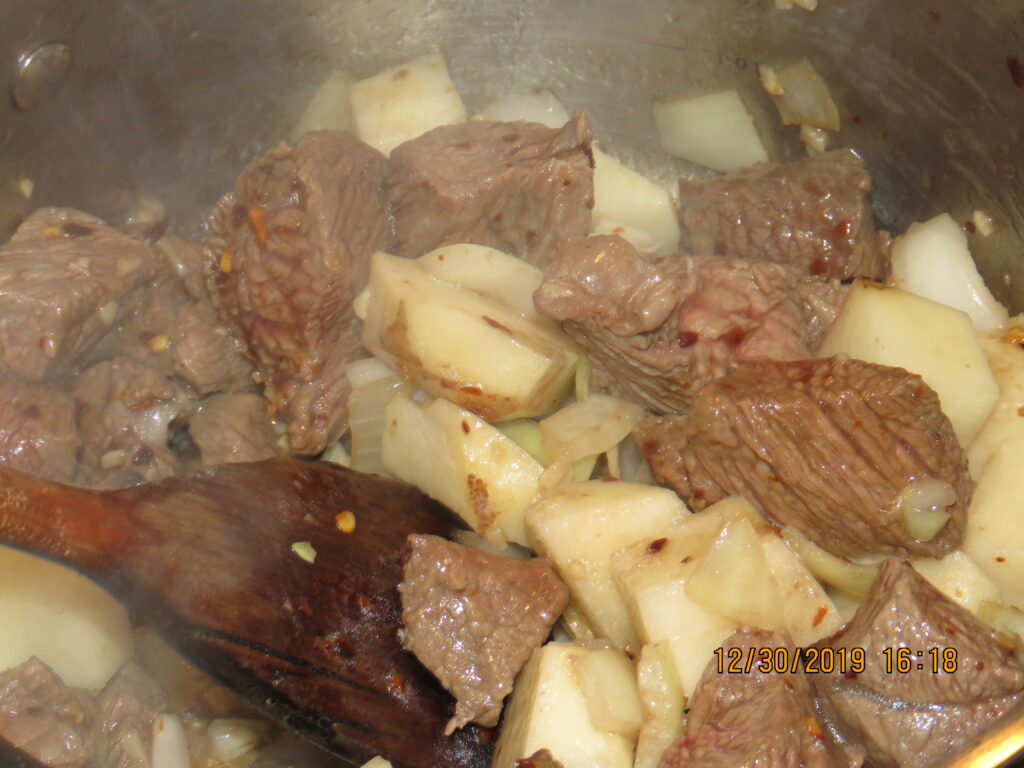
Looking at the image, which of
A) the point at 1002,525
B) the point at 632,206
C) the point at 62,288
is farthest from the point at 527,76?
the point at 1002,525

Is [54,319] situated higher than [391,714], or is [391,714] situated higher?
[54,319]

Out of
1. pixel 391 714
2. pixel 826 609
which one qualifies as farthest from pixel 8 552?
pixel 826 609

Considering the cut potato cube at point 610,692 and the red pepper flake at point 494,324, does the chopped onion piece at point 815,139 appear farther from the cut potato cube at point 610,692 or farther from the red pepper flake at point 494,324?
the cut potato cube at point 610,692

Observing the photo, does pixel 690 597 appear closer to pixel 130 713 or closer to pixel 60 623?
pixel 130 713

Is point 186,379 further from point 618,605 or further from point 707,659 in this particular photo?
point 707,659

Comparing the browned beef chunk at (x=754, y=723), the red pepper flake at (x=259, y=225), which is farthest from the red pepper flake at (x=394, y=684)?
the red pepper flake at (x=259, y=225)
